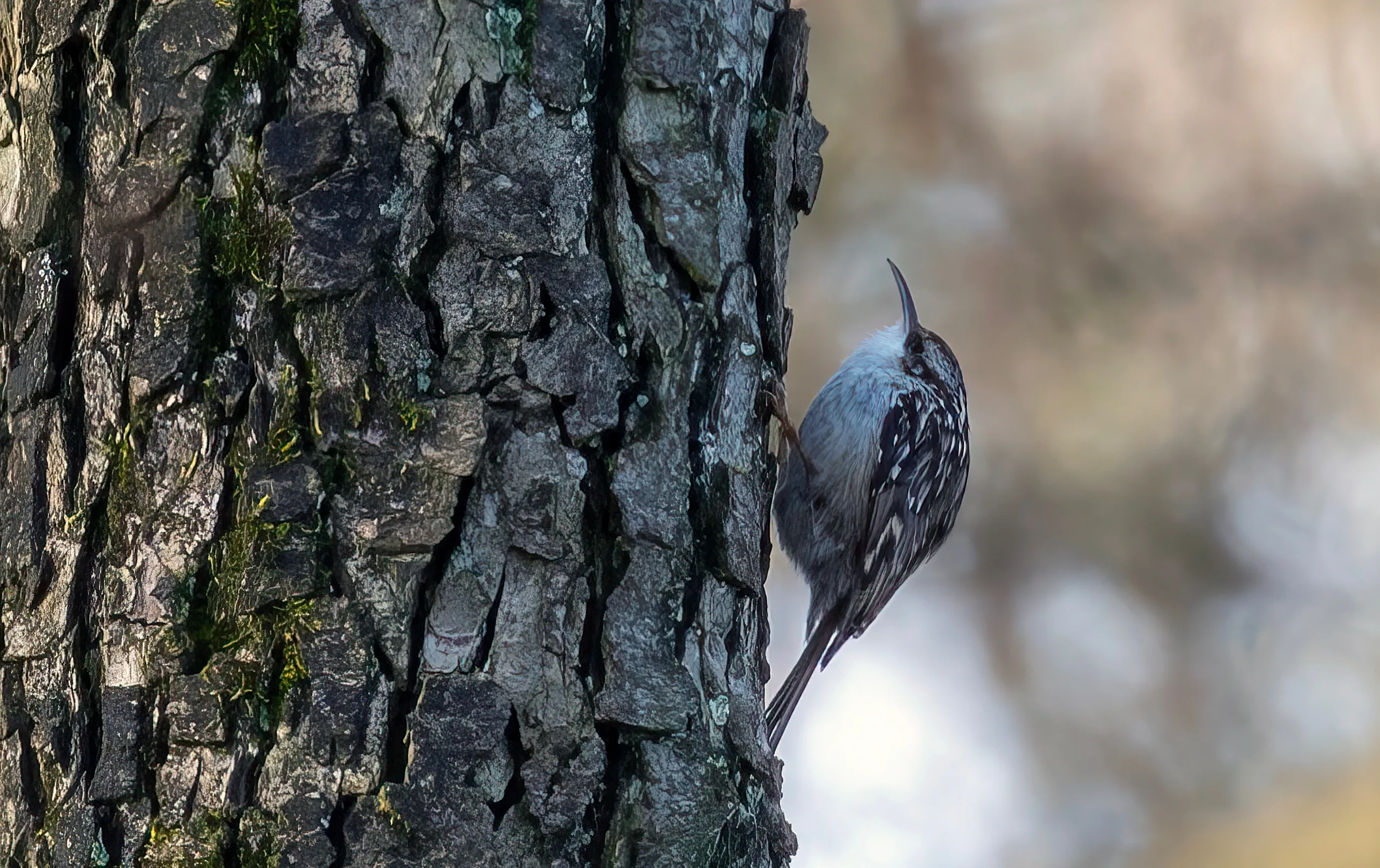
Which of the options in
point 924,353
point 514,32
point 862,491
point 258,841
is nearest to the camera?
point 258,841

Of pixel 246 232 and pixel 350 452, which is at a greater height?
pixel 246 232

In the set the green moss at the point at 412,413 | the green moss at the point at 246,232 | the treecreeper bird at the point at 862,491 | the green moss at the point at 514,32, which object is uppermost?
the treecreeper bird at the point at 862,491

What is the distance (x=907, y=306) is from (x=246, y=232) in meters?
2.69

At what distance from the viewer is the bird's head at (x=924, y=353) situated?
3.74 meters

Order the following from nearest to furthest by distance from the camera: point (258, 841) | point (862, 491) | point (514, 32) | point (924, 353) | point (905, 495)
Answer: point (258, 841), point (514, 32), point (862, 491), point (905, 495), point (924, 353)

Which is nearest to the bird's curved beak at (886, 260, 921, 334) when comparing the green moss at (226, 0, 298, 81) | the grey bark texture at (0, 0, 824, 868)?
the grey bark texture at (0, 0, 824, 868)

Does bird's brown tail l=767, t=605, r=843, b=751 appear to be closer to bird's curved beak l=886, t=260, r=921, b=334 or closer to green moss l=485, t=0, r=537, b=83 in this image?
bird's curved beak l=886, t=260, r=921, b=334

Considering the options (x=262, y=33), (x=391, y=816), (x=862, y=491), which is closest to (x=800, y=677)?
(x=862, y=491)

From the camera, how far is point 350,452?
57.4 inches

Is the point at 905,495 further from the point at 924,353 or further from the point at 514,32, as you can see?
the point at 514,32

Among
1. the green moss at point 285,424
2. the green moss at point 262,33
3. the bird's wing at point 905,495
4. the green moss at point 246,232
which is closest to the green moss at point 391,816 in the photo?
the green moss at point 285,424

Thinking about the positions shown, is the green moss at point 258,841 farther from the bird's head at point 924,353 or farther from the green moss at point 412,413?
the bird's head at point 924,353

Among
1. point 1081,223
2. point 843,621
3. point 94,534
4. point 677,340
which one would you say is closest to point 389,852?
point 94,534

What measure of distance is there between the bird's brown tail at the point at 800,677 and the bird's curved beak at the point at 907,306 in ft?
2.98
